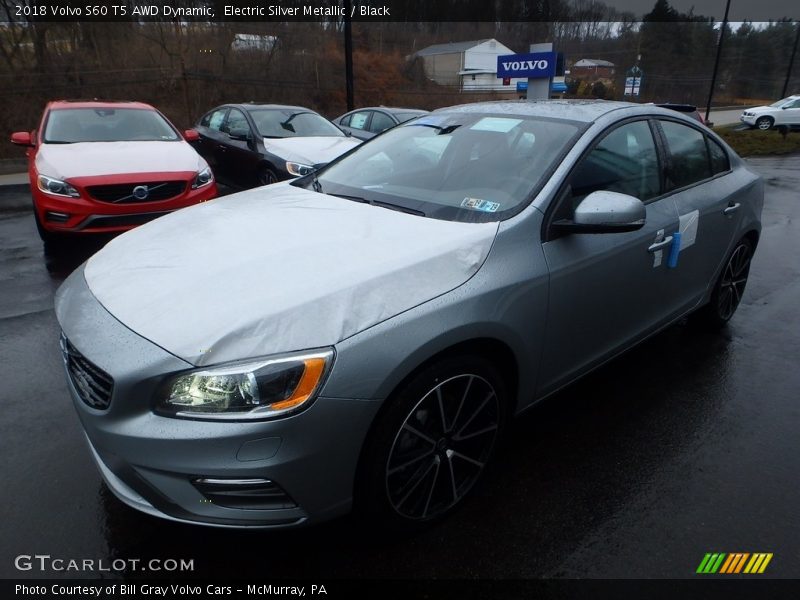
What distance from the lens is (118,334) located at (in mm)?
1856

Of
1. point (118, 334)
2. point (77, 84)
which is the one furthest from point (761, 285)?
point (77, 84)

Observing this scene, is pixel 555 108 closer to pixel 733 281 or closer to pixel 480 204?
pixel 480 204

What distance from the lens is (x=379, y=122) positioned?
11.4m

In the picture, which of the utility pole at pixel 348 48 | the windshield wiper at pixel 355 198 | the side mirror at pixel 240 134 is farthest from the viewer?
the utility pole at pixel 348 48

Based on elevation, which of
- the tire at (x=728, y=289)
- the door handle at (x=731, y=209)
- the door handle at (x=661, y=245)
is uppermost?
the door handle at (x=731, y=209)

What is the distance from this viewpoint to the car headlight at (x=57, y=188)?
514 cm

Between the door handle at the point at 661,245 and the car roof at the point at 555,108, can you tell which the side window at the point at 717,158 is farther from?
the door handle at the point at 661,245

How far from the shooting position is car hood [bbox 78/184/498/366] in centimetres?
177

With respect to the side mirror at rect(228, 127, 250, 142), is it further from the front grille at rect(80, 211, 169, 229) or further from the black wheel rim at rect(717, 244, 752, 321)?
the black wheel rim at rect(717, 244, 752, 321)

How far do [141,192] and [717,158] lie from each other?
16.1 ft

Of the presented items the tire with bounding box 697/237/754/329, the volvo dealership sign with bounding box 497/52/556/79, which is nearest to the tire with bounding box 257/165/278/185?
the tire with bounding box 697/237/754/329

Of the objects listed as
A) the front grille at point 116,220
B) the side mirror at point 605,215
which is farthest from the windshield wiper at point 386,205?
the front grille at point 116,220

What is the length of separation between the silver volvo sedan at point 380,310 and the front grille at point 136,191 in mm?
2732

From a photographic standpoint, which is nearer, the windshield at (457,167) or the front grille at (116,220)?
the windshield at (457,167)
